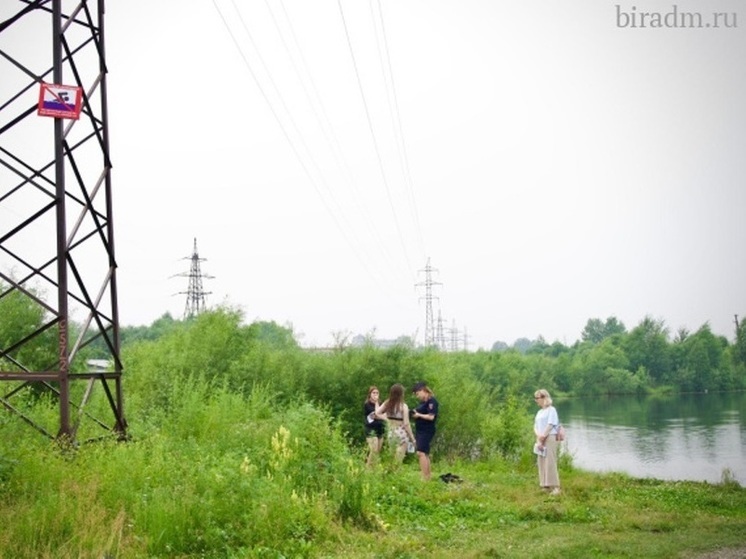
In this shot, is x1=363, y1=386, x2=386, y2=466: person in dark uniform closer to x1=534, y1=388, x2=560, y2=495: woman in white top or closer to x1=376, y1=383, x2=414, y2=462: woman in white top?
Result: x1=376, y1=383, x2=414, y2=462: woman in white top

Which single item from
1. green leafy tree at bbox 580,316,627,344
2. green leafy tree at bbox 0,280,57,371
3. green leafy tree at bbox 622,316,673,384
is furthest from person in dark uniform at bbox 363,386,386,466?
green leafy tree at bbox 580,316,627,344

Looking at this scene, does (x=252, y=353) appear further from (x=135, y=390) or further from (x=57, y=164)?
(x=57, y=164)

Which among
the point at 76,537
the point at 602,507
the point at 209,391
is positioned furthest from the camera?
the point at 209,391

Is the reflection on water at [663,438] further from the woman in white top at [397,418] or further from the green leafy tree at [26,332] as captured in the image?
the green leafy tree at [26,332]

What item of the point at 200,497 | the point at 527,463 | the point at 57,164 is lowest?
the point at 527,463

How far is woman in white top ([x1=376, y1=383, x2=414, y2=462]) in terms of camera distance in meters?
12.9

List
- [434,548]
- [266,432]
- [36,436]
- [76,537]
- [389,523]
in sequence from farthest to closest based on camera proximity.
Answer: [266,432] < [36,436] < [389,523] < [434,548] < [76,537]

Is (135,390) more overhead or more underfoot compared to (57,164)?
more underfoot

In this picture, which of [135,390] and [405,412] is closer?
[405,412]

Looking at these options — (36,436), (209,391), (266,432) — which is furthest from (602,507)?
(209,391)

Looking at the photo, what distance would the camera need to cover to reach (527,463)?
66.2 feet

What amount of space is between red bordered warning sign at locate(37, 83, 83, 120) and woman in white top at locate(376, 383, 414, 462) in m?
6.53

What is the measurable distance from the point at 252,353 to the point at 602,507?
12723mm

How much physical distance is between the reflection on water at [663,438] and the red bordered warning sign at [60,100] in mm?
19109
